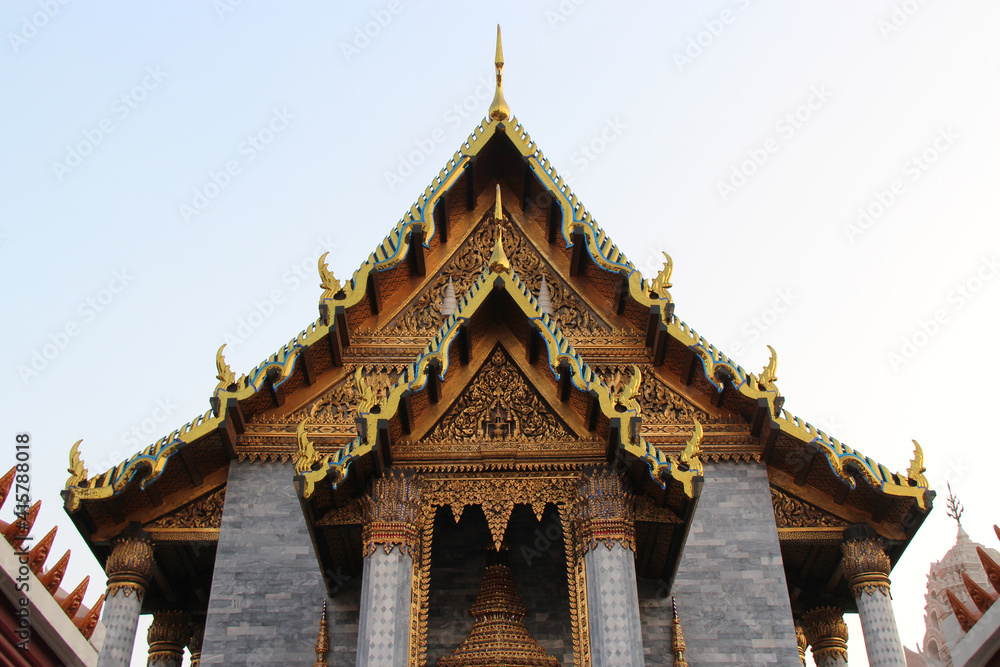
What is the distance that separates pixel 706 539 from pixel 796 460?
1537mm

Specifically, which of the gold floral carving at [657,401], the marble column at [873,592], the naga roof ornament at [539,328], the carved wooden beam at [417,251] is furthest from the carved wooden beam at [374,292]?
the marble column at [873,592]

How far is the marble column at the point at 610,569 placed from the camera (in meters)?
8.84

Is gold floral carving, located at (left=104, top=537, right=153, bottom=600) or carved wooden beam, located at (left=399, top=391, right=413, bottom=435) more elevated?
carved wooden beam, located at (left=399, top=391, right=413, bottom=435)

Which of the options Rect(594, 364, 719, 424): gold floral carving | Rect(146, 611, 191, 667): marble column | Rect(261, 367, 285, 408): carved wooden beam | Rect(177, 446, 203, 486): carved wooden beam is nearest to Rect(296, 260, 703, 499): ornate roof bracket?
Rect(594, 364, 719, 424): gold floral carving

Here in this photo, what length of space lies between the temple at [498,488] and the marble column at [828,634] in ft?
0.12

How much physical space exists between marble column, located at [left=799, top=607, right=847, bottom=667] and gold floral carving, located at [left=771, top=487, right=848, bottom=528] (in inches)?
90.1

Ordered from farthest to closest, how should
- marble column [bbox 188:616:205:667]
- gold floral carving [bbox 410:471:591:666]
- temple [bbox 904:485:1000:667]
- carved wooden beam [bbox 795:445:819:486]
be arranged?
marble column [bbox 188:616:205:667]
carved wooden beam [bbox 795:445:819:486]
gold floral carving [bbox 410:471:591:666]
temple [bbox 904:485:1000:667]

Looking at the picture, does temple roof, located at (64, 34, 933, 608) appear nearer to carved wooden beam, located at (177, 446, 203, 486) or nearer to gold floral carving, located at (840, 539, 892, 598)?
carved wooden beam, located at (177, 446, 203, 486)

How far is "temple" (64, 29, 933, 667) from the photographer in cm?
977

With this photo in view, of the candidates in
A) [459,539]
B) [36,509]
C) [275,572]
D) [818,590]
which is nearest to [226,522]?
[275,572]

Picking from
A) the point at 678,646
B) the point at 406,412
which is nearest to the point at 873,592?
the point at 678,646

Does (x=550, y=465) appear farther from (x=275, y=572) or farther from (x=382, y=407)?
(x=275, y=572)

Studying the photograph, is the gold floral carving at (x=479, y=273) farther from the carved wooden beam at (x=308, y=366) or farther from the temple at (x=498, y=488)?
the carved wooden beam at (x=308, y=366)

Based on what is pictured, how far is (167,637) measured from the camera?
1409 centimetres
